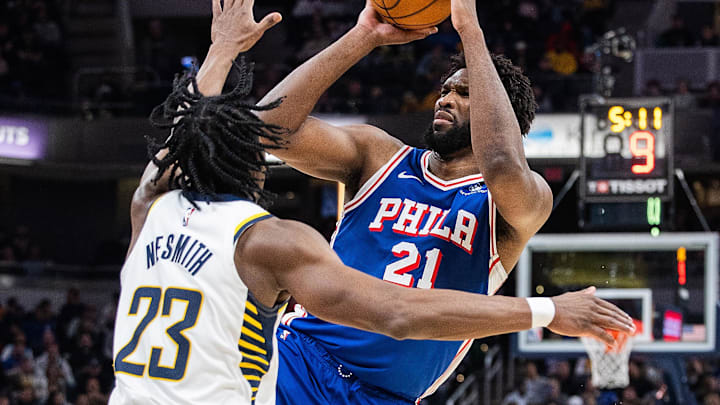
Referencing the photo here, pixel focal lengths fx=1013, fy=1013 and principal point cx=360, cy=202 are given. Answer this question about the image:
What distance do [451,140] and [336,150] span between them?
45cm

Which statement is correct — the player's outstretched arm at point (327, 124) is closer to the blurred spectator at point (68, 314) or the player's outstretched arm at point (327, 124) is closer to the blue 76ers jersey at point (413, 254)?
the blue 76ers jersey at point (413, 254)

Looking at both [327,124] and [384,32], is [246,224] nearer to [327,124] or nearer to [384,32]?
[327,124]

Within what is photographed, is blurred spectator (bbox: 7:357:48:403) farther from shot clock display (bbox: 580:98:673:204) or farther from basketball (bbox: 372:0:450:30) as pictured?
basketball (bbox: 372:0:450:30)

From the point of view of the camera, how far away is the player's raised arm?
11.5ft

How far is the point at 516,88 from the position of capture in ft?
13.2

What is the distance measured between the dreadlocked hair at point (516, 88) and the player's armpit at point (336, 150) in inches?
15.9

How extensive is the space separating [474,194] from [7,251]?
1241 centimetres

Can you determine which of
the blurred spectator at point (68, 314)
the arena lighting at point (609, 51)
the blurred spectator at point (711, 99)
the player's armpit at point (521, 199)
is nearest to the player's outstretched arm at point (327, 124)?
the player's armpit at point (521, 199)

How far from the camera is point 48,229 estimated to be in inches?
708

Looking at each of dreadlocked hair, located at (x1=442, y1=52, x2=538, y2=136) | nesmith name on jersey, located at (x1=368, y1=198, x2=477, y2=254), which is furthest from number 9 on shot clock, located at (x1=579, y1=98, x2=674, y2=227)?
nesmith name on jersey, located at (x1=368, y1=198, x2=477, y2=254)

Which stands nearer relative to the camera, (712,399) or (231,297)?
(231,297)

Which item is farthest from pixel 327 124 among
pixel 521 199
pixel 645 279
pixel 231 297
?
pixel 645 279

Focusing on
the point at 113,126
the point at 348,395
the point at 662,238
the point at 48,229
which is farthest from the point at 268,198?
the point at 48,229

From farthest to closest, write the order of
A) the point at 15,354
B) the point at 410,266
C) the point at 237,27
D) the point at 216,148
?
the point at 15,354 → the point at 410,266 → the point at 237,27 → the point at 216,148
